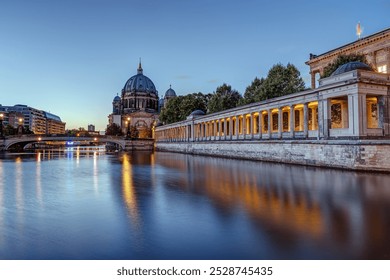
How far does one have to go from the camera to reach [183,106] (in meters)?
Answer: 89.5

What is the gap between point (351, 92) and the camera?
81.6 feet

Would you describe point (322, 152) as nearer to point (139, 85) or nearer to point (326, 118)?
point (326, 118)

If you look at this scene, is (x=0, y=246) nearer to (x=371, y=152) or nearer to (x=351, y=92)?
(x=371, y=152)

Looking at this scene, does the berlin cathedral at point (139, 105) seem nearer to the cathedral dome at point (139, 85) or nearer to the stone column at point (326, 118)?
the cathedral dome at point (139, 85)

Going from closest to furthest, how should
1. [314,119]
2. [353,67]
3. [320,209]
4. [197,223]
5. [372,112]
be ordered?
[197,223]
[320,209]
[353,67]
[372,112]
[314,119]

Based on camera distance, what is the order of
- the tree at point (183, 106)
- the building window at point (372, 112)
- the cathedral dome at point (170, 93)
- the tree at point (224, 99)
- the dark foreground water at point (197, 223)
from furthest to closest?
the cathedral dome at point (170, 93) → the tree at point (183, 106) → the tree at point (224, 99) → the building window at point (372, 112) → the dark foreground water at point (197, 223)

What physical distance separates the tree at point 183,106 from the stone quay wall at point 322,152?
1687 inches

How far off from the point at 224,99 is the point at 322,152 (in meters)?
45.7

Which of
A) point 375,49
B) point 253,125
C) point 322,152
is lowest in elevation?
point 322,152

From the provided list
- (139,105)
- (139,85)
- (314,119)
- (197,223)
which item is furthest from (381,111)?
(139,85)

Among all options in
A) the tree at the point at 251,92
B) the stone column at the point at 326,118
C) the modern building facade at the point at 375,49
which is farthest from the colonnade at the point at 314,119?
the modern building facade at the point at 375,49

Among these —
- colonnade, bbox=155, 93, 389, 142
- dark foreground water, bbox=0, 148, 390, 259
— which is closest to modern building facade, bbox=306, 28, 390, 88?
colonnade, bbox=155, 93, 389, 142

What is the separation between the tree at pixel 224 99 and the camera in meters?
71.1

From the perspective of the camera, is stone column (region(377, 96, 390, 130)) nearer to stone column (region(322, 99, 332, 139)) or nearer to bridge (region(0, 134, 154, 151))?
stone column (region(322, 99, 332, 139))
